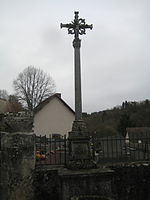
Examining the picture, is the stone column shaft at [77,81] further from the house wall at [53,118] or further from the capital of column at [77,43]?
the house wall at [53,118]

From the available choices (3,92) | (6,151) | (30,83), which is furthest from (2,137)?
(3,92)

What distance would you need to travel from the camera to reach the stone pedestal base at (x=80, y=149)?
21.4ft

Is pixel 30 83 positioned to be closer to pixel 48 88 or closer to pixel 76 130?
pixel 48 88

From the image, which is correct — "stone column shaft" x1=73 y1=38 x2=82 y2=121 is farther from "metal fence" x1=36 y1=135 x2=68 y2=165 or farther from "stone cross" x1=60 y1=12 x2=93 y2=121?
"metal fence" x1=36 y1=135 x2=68 y2=165

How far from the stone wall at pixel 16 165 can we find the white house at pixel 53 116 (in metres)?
17.2

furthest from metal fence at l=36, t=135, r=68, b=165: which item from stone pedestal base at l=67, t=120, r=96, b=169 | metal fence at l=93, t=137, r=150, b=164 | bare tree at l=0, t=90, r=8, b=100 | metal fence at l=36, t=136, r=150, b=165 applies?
bare tree at l=0, t=90, r=8, b=100

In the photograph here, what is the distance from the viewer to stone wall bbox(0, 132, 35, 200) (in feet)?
17.9

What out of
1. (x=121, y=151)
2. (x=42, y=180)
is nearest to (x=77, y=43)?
(x=42, y=180)

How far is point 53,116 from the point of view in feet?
78.5

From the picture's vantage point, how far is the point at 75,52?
24.5 ft

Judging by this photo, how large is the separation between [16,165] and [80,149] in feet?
6.10

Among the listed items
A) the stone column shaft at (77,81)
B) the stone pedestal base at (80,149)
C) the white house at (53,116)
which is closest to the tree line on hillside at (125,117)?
the white house at (53,116)

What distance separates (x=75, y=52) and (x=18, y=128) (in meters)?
3.04

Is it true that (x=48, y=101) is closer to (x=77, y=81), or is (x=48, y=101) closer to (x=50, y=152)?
(x=50, y=152)
